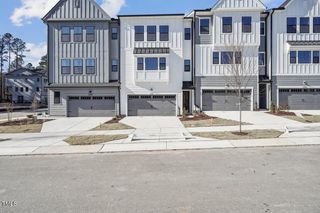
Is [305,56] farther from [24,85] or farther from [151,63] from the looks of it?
[24,85]

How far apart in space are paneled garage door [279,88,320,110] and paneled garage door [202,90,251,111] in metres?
3.34

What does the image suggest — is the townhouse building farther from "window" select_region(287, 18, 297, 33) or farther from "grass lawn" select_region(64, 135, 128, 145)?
"grass lawn" select_region(64, 135, 128, 145)

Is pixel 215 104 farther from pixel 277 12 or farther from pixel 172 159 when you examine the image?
pixel 172 159

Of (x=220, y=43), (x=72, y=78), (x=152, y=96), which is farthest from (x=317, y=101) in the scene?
(x=72, y=78)

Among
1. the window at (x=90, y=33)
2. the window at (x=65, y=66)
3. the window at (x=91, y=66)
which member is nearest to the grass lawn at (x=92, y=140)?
the window at (x=91, y=66)

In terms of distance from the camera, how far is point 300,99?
25609mm

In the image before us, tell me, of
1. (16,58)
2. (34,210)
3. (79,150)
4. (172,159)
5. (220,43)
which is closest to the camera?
(34,210)

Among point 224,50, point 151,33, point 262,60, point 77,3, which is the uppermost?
point 77,3

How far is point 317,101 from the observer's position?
25500 millimetres

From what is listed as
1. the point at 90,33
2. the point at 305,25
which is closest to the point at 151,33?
the point at 90,33

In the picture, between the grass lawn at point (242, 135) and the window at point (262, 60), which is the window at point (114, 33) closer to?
the window at point (262, 60)

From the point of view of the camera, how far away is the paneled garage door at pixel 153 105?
25.9 metres

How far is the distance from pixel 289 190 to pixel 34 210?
198 inches

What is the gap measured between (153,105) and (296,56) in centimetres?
1454
